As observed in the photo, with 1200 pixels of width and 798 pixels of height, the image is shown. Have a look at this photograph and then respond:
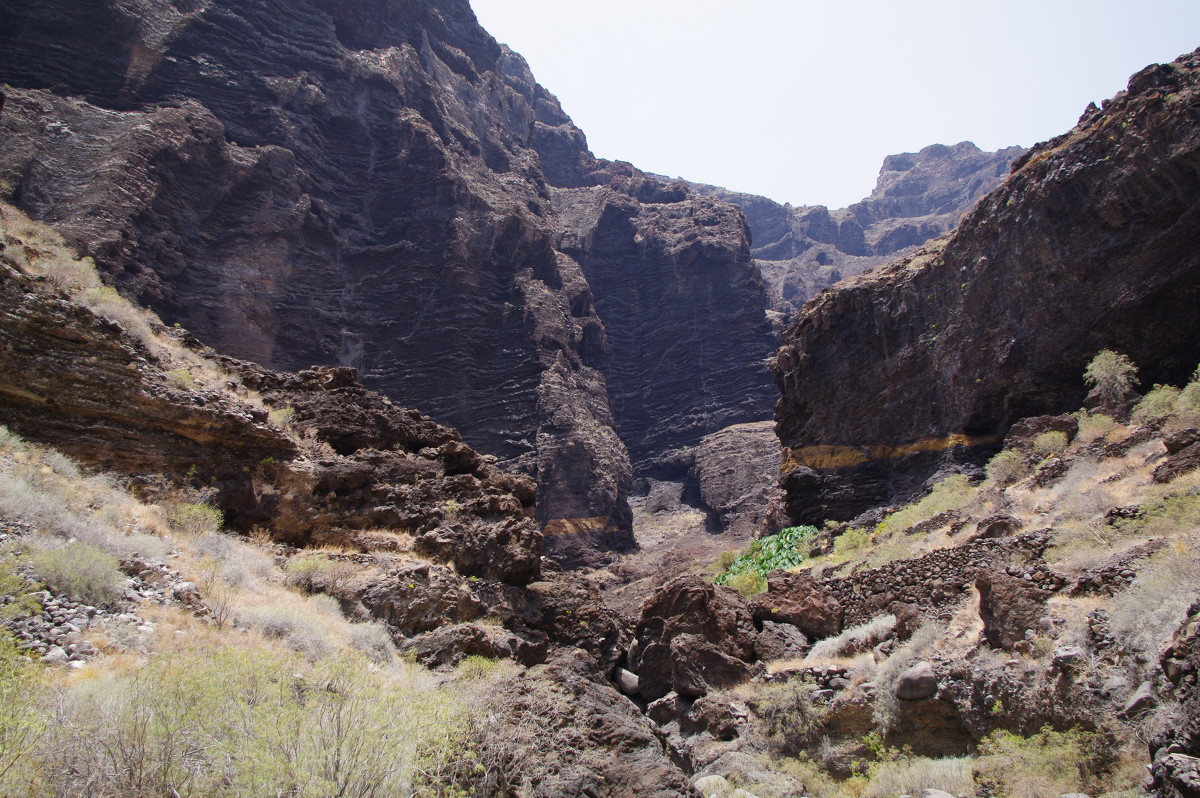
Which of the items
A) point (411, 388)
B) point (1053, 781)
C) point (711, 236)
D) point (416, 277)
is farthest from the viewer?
point (711, 236)

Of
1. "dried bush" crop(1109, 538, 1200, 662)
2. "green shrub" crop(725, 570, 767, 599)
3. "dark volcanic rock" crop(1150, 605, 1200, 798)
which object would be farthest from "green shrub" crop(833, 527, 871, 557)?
"dark volcanic rock" crop(1150, 605, 1200, 798)

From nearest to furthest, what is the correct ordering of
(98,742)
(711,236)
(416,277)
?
(98,742), (416,277), (711,236)

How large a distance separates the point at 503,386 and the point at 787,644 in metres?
40.1

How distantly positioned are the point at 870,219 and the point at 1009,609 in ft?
467

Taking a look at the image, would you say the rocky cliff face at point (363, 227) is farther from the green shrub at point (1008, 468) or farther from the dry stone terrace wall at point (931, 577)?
the dry stone terrace wall at point (931, 577)

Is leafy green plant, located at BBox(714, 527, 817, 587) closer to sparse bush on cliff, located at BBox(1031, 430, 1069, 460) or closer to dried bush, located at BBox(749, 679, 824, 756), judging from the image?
sparse bush on cliff, located at BBox(1031, 430, 1069, 460)

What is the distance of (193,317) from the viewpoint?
1630 inches

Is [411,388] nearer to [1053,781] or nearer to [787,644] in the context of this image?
[787,644]

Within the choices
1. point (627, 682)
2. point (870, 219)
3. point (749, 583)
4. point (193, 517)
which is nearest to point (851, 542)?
point (749, 583)

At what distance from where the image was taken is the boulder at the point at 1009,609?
8.38 meters

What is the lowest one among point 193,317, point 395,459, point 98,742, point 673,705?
point 673,705

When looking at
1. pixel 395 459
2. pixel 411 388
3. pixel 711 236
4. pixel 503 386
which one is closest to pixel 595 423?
pixel 503 386

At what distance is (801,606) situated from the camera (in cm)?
1472

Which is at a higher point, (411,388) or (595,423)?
(411,388)
